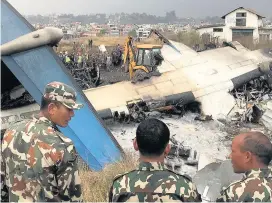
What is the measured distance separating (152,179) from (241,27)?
1776 inches

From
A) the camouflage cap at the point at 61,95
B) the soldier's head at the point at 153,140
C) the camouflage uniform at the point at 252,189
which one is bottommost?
the camouflage uniform at the point at 252,189

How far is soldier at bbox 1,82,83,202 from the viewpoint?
2.96 m

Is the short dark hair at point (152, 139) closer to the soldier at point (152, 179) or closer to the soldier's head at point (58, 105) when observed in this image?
the soldier at point (152, 179)

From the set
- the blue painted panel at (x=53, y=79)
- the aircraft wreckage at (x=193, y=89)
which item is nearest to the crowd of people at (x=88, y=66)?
the aircraft wreckage at (x=193, y=89)

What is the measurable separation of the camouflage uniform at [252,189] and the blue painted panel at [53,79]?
14.2ft

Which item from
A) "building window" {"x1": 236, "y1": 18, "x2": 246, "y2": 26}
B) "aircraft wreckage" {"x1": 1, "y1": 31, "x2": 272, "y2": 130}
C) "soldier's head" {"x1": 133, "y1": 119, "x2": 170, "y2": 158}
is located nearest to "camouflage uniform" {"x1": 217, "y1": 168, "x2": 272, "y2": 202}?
"soldier's head" {"x1": 133, "y1": 119, "x2": 170, "y2": 158}

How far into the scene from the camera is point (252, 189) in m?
2.67

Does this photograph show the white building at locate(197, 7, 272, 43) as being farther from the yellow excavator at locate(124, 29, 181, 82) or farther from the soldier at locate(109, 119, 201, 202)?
the soldier at locate(109, 119, 201, 202)

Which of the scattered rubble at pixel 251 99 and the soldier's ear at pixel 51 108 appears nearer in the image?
the soldier's ear at pixel 51 108

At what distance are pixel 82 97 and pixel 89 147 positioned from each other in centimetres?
89

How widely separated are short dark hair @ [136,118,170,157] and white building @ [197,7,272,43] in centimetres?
4323

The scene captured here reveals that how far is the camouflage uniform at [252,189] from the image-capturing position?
8.71ft

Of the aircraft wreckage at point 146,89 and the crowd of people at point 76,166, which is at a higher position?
the crowd of people at point 76,166

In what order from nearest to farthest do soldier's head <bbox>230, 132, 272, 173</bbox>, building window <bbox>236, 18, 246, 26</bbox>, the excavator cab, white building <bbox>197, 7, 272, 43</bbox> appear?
soldier's head <bbox>230, 132, 272, 173</bbox> → the excavator cab → white building <bbox>197, 7, 272, 43</bbox> → building window <bbox>236, 18, 246, 26</bbox>
